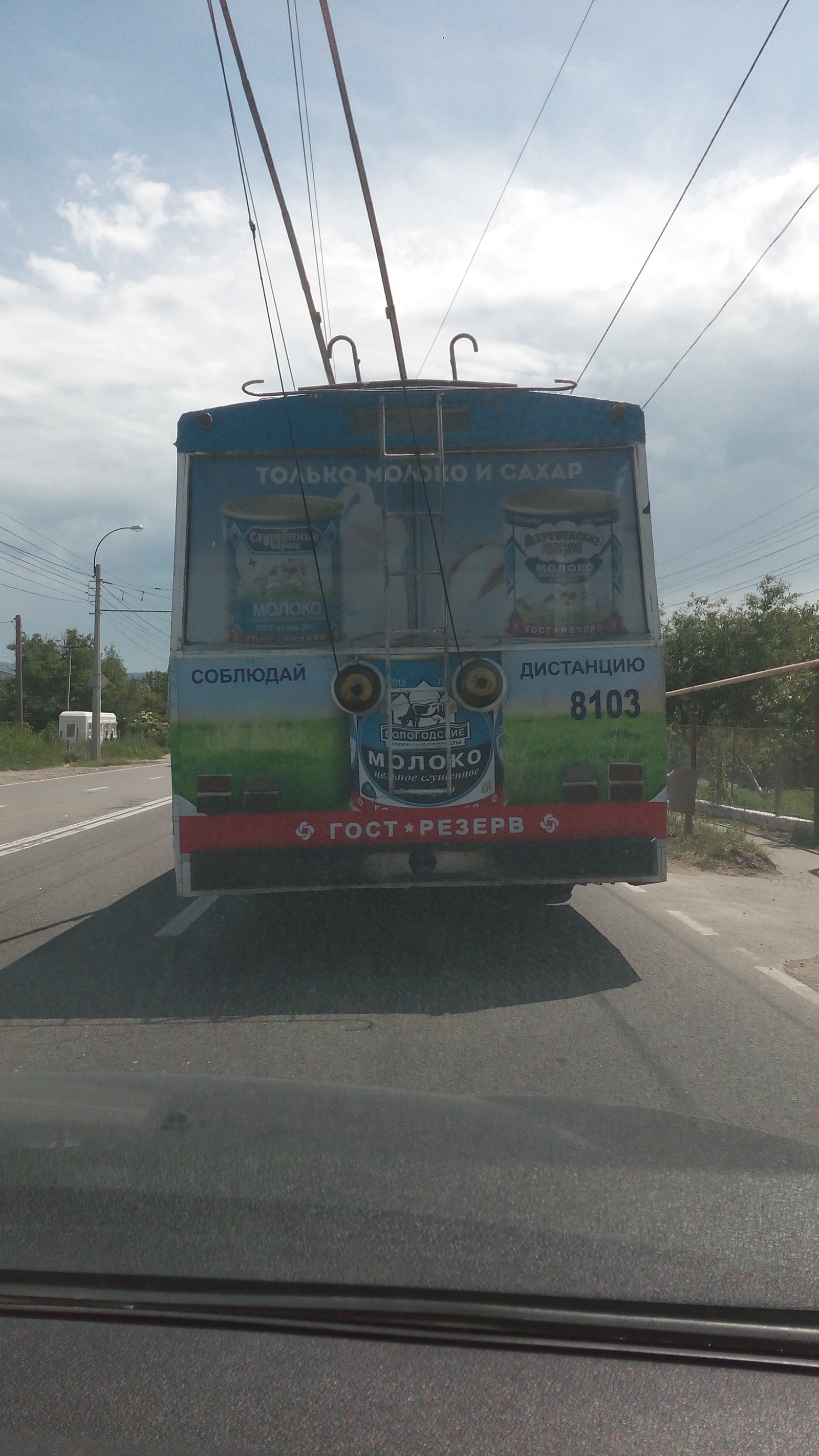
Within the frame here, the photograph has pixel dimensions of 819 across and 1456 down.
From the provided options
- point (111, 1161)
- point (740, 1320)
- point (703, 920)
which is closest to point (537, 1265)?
point (740, 1320)

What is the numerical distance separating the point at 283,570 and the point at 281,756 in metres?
1.11

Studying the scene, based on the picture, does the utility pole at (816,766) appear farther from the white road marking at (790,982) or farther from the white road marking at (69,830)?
the white road marking at (69,830)

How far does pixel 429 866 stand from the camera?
21.7ft

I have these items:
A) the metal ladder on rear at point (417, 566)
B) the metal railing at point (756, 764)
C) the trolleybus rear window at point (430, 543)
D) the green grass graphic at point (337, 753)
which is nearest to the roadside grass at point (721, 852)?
the metal railing at point (756, 764)

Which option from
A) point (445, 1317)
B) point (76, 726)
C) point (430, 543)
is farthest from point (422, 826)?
point (76, 726)

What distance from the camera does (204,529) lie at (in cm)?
666

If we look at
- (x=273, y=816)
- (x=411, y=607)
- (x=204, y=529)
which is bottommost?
(x=273, y=816)

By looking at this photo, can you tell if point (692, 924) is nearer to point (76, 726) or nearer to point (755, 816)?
point (755, 816)

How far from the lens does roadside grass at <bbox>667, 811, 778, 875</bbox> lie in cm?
1109

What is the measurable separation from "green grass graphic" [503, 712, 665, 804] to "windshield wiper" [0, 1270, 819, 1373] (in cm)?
468

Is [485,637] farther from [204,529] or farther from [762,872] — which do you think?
[762,872]

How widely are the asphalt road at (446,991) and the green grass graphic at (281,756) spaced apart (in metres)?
1.06

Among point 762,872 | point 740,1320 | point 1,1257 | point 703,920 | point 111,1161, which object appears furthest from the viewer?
point 762,872

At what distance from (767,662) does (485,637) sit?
3249 cm
